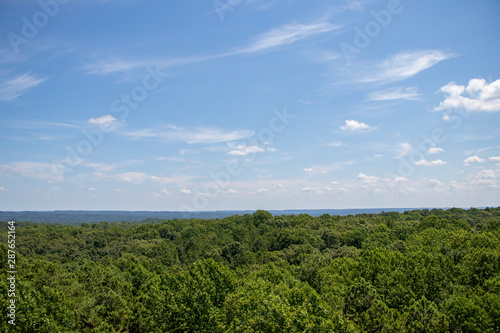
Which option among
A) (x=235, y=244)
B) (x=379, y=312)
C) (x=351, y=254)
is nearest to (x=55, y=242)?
(x=235, y=244)

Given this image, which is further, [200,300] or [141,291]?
[141,291]

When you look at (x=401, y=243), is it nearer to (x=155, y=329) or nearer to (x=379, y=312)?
(x=379, y=312)

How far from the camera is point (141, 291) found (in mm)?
39469

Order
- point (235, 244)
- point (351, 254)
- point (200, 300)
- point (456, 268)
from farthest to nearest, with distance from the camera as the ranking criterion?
point (235, 244)
point (351, 254)
point (456, 268)
point (200, 300)

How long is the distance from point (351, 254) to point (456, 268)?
32.2 m

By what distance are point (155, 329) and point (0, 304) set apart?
504 inches

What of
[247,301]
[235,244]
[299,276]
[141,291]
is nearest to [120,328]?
[141,291]

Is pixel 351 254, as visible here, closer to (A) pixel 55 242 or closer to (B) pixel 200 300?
(B) pixel 200 300

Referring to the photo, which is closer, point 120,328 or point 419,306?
point 419,306

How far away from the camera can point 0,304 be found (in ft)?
82.6

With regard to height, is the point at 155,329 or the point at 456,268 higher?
the point at 456,268

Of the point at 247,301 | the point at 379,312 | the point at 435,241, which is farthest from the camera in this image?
the point at 435,241

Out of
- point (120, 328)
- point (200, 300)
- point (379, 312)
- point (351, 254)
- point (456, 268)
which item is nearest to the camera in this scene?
point (379, 312)

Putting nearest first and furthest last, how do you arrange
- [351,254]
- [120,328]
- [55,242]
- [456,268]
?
[120,328] → [456,268] → [351,254] → [55,242]
